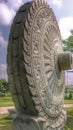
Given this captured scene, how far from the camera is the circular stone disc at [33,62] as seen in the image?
2.91m

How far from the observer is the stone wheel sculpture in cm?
292

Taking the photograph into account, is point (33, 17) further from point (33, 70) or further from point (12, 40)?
point (33, 70)

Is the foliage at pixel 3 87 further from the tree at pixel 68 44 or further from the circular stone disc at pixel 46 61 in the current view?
the circular stone disc at pixel 46 61

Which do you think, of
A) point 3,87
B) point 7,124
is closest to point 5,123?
point 7,124

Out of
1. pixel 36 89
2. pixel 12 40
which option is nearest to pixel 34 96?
pixel 36 89

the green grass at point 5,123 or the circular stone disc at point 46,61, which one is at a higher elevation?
the circular stone disc at point 46,61

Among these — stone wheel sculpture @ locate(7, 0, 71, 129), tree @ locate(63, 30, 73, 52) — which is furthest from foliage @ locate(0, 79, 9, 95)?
stone wheel sculpture @ locate(7, 0, 71, 129)

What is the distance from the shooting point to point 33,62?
9.92 feet

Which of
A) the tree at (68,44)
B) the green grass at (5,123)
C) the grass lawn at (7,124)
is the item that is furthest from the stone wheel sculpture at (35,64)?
the tree at (68,44)

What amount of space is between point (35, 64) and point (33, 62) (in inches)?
2.2

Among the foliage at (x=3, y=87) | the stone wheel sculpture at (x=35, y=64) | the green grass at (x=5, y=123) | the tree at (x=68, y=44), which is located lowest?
the green grass at (x=5, y=123)

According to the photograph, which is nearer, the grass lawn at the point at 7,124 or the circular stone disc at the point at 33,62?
the circular stone disc at the point at 33,62

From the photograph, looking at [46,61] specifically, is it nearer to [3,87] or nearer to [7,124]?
[7,124]

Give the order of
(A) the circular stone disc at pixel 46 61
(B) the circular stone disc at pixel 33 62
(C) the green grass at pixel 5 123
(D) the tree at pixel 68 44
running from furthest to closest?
(D) the tree at pixel 68 44, (C) the green grass at pixel 5 123, (A) the circular stone disc at pixel 46 61, (B) the circular stone disc at pixel 33 62
